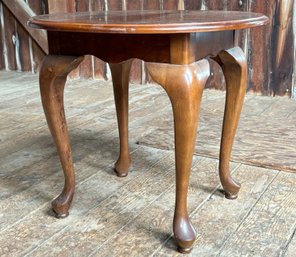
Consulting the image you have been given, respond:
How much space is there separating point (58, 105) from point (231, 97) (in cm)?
53

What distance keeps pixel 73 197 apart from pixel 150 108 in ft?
4.13

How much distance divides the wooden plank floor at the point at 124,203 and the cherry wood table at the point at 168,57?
10 centimetres

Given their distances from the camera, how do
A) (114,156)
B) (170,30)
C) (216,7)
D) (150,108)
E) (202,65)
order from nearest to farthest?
(170,30), (202,65), (114,156), (150,108), (216,7)

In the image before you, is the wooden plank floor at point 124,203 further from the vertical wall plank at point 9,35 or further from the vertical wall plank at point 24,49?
the vertical wall plank at point 9,35

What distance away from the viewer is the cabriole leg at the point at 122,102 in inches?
62.3

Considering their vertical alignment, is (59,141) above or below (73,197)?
above

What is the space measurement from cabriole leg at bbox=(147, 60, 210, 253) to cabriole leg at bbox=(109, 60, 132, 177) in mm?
473

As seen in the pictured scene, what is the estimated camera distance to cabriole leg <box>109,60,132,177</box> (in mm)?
1583

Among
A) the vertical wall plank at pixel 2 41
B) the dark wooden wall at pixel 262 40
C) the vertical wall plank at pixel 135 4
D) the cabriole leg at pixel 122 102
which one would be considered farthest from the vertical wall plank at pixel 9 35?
the cabriole leg at pixel 122 102

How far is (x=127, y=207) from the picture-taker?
1462 millimetres

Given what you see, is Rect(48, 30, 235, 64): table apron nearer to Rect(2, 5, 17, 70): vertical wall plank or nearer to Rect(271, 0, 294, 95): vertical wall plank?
Rect(271, 0, 294, 95): vertical wall plank

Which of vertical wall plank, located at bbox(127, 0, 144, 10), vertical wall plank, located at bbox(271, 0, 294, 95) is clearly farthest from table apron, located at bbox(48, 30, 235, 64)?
vertical wall plank, located at bbox(127, 0, 144, 10)

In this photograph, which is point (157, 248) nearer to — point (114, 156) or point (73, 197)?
point (73, 197)

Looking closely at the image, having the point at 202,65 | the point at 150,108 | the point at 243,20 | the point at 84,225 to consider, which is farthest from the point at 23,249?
the point at 150,108
